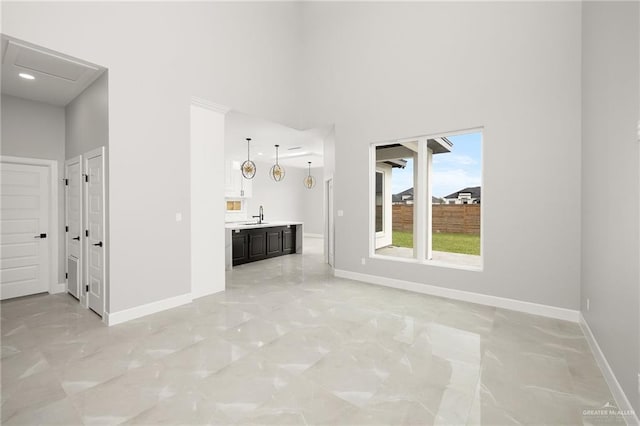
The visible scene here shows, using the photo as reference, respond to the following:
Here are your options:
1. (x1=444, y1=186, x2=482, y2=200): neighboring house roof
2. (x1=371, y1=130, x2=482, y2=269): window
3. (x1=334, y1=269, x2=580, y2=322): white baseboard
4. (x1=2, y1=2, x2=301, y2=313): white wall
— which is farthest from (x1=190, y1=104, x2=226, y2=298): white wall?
(x1=444, y1=186, x2=482, y2=200): neighboring house roof

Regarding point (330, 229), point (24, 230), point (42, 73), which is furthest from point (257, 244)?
point (42, 73)

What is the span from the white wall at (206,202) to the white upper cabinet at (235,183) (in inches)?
179

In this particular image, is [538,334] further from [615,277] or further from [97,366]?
[97,366]

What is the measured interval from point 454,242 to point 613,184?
265 centimetres

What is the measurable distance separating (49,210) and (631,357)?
6.78 meters

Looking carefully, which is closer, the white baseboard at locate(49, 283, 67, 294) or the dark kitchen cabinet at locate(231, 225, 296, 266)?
the white baseboard at locate(49, 283, 67, 294)

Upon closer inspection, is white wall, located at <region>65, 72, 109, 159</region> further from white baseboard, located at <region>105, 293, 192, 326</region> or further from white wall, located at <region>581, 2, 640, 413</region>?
white wall, located at <region>581, 2, 640, 413</region>

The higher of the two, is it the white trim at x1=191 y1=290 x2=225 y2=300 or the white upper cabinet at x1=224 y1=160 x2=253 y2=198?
the white upper cabinet at x1=224 y1=160 x2=253 y2=198

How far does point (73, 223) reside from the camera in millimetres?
4375

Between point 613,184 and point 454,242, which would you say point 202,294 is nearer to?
point 454,242

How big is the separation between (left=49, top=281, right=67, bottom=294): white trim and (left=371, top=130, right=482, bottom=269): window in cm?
504

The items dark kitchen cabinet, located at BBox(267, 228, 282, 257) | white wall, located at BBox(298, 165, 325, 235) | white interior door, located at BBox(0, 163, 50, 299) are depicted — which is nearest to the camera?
white interior door, located at BBox(0, 163, 50, 299)

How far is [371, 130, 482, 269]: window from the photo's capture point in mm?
4488

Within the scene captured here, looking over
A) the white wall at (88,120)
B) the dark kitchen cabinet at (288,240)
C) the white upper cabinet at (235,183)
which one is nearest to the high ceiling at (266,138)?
the white upper cabinet at (235,183)
